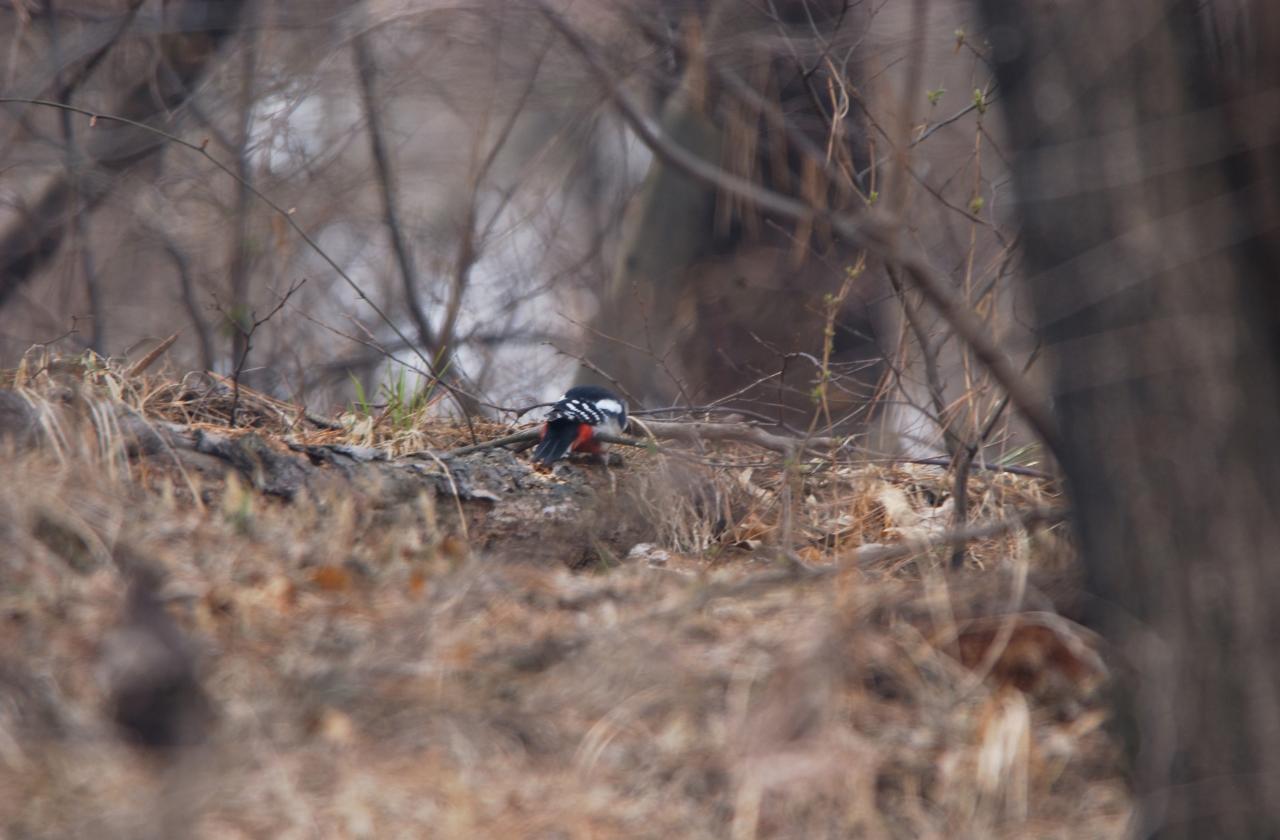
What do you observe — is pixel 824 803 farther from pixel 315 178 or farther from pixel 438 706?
pixel 315 178

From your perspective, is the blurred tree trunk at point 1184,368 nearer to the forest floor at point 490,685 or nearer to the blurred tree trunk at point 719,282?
the forest floor at point 490,685

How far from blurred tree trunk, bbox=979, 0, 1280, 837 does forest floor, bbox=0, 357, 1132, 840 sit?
274 mm

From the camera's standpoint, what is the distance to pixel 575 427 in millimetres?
5191

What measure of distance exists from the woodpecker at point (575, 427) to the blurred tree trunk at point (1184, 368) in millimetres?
2749

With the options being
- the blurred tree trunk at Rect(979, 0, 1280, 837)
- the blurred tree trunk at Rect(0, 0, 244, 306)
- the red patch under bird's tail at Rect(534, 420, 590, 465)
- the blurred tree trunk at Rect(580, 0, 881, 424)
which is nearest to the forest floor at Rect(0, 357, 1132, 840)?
the blurred tree trunk at Rect(979, 0, 1280, 837)

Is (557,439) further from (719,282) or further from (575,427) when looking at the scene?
(719,282)

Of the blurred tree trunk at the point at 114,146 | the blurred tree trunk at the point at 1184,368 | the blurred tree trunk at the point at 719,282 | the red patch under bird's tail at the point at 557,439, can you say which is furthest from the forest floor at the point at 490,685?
the blurred tree trunk at the point at 719,282

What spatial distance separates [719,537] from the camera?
4.73 metres

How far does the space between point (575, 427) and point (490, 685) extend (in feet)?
8.19

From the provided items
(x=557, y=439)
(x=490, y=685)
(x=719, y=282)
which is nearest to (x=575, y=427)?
→ (x=557, y=439)

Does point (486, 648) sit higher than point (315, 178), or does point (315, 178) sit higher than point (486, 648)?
point (315, 178)

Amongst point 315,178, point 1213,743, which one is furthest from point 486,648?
point 315,178

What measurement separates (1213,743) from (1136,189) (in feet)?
3.70

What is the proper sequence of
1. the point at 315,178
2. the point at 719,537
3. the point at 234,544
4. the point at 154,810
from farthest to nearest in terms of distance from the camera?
the point at 315,178 < the point at 719,537 < the point at 234,544 < the point at 154,810
